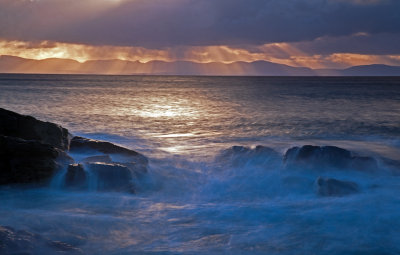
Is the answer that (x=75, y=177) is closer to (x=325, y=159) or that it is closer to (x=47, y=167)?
(x=47, y=167)

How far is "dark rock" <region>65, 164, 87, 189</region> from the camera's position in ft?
33.2

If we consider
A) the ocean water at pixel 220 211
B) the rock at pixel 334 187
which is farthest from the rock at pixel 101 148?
the rock at pixel 334 187

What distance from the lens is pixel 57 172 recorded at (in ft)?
33.7

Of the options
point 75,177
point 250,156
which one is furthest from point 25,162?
point 250,156

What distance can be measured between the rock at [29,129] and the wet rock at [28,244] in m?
5.82

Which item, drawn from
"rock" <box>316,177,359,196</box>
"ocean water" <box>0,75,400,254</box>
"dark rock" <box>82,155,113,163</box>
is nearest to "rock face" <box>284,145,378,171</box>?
"ocean water" <box>0,75,400,254</box>

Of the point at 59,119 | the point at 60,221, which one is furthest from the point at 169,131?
the point at 60,221

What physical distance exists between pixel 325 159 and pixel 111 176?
694cm

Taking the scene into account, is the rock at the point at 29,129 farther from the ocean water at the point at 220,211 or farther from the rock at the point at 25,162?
the ocean water at the point at 220,211

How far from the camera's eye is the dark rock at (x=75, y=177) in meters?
10.1

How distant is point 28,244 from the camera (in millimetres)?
6359

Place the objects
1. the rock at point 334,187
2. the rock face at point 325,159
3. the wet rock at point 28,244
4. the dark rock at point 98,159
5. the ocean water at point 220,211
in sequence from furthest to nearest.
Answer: the rock face at point 325,159 → the dark rock at point 98,159 → the rock at point 334,187 → the ocean water at point 220,211 → the wet rock at point 28,244

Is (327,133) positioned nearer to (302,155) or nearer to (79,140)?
(302,155)

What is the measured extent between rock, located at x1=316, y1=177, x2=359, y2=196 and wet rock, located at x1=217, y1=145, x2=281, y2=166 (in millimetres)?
2675
